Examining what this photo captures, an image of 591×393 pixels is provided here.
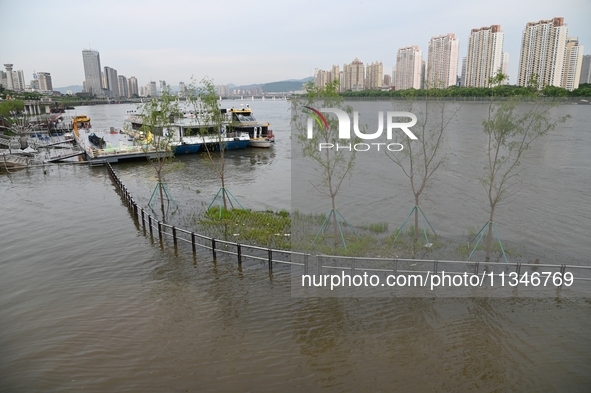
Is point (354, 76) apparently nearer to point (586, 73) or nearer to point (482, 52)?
point (482, 52)

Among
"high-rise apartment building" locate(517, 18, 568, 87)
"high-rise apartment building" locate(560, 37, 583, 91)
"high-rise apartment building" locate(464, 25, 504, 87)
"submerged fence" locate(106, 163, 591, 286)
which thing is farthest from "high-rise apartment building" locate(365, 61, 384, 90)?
"submerged fence" locate(106, 163, 591, 286)

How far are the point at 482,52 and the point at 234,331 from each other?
62962mm

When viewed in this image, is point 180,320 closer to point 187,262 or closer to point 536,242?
point 187,262

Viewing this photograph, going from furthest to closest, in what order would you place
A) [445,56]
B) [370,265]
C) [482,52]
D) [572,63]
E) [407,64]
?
[572,63] < [482,52] < [407,64] < [445,56] < [370,265]

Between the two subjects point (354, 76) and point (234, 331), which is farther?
point (354, 76)

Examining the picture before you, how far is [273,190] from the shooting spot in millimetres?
27422

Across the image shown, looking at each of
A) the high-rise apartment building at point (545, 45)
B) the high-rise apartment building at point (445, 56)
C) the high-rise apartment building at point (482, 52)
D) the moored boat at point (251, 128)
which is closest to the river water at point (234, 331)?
the high-rise apartment building at point (445, 56)

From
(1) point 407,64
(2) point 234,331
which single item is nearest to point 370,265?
(2) point 234,331

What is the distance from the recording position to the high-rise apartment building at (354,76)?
58791 mm

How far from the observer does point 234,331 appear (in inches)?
384

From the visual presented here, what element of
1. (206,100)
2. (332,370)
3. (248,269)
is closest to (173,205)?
(206,100)

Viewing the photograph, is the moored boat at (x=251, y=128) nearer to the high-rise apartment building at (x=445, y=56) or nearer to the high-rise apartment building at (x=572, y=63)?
the high-rise apartment building at (x=445, y=56)

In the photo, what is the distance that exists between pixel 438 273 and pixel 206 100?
12.5 metres

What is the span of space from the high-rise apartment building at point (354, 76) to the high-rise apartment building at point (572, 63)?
4487 centimetres
